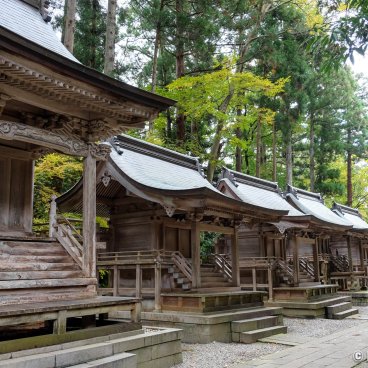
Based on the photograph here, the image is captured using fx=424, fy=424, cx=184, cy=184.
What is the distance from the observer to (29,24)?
29.8 feet

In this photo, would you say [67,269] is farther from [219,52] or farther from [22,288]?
[219,52]

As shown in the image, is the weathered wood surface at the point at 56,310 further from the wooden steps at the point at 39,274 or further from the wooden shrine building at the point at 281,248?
the wooden shrine building at the point at 281,248

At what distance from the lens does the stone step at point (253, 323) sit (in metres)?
11.2

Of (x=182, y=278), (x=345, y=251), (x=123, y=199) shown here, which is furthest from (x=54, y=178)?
(x=345, y=251)

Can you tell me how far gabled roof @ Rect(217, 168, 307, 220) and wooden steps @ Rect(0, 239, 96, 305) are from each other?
36.6 feet

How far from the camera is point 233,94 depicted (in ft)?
73.2

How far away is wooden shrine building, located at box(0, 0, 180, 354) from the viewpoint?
6730mm

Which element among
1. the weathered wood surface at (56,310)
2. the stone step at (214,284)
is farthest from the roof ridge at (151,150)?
the weathered wood surface at (56,310)

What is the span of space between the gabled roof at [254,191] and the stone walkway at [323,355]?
862cm

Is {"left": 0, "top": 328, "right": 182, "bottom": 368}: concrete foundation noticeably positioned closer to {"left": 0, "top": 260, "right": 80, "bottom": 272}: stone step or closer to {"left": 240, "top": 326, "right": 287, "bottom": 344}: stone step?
{"left": 0, "top": 260, "right": 80, "bottom": 272}: stone step

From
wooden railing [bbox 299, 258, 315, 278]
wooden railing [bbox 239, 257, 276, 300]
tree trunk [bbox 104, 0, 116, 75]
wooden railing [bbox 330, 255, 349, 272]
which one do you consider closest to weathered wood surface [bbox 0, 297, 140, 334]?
wooden railing [bbox 239, 257, 276, 300]

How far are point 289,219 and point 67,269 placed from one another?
10.7 m

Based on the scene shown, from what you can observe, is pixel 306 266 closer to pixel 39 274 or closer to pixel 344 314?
pixel 344 314

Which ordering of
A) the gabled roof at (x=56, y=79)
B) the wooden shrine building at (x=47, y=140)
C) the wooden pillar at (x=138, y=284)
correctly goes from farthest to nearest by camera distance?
the wooden pillar at (x=138, y=284) → the wooden shrine building at (x=47, y=140) → the gabled roof at (x=56, y=79)
